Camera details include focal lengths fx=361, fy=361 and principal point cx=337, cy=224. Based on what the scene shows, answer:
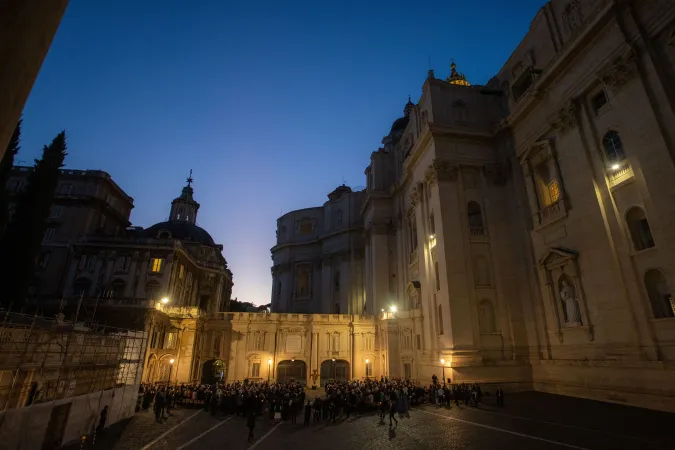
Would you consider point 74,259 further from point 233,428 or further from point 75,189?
point 233,428

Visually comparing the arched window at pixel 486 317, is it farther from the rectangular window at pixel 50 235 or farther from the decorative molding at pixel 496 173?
the rectangular window at pixel 50 235

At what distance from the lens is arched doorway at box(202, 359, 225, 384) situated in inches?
1444

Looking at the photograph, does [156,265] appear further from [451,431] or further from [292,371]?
[451,431]

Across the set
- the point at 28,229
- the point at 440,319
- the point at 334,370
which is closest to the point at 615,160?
the point at 440,319

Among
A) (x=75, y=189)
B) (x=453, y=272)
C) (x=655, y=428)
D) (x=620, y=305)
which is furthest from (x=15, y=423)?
(x=75, y=189)

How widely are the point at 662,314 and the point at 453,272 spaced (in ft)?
36.2

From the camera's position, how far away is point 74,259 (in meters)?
A: 37.6

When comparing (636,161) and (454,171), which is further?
(454,171)

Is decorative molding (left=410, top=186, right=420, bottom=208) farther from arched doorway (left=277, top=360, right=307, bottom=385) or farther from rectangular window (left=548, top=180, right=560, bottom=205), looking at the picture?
arched doorway (left=277, top=360, right=307, bottom=385)

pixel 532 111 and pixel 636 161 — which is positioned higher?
pixel 532 111

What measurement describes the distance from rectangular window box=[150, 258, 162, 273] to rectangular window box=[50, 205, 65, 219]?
11945 mm

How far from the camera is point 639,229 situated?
18.2 meters

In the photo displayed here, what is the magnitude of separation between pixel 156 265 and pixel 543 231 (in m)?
36.3

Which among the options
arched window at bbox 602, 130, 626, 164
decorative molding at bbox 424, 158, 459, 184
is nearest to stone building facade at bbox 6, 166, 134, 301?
decorative molding at bbox 424, 158, 459, 184
